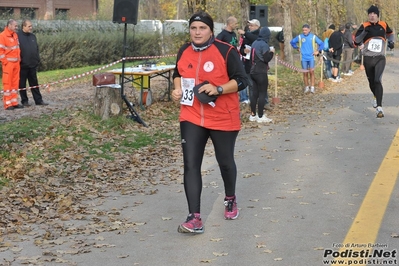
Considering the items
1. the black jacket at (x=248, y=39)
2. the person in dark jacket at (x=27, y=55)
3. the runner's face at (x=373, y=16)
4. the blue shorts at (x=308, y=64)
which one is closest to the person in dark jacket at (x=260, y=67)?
the black jacket at (x=248, y=39)

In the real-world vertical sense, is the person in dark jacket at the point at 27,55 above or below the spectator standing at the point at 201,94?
below

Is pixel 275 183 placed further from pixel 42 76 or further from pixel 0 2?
pixel 0 2

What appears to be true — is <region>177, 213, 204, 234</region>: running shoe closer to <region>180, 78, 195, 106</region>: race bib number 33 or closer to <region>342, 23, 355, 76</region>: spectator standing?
<region>180, 78, 195, 106</region>: race bib number 33

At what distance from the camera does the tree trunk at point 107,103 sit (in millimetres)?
14555

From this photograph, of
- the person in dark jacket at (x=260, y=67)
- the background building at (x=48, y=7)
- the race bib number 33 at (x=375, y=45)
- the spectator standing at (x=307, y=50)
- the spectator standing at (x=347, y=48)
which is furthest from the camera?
the background building at (x=48, y=7)

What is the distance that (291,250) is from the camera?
20.7ft

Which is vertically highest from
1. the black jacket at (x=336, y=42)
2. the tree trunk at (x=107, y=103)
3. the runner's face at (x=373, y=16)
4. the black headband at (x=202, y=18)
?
the black headband at (x=202, y=18)

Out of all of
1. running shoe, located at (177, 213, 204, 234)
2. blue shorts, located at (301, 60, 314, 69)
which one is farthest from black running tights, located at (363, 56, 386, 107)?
running shoe, located at (177, 213, 204, 234)

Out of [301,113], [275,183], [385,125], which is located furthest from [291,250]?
[301,113]

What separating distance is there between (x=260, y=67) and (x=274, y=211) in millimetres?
7644

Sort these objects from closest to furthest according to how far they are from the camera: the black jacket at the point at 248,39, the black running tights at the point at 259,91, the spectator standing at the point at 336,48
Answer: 1. the black running tights at the point at 259,91
2. the black jacket at the point at 248,39
3. the spectator standing at the point at 336,48

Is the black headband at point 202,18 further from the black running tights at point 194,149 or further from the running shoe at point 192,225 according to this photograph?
the running shoe at point 192,225

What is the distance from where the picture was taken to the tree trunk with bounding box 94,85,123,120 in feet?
47.8

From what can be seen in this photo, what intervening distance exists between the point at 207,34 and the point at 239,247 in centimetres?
186
